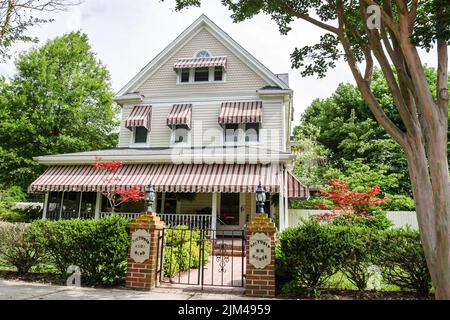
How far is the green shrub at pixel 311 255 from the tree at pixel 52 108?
19.8 metres

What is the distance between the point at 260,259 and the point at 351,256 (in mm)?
1861

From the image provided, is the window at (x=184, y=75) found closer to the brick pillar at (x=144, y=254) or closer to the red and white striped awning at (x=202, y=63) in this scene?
the red and white striped awning at (x=202, y=63)

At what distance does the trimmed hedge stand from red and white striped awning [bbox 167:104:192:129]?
413 inches

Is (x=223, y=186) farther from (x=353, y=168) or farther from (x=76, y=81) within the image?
(x=76, y=81)

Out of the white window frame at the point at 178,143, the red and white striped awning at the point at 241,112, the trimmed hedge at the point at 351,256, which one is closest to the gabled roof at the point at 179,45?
the red and white striped awning at the point at 241,112

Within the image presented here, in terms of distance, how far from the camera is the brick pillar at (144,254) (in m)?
6.54

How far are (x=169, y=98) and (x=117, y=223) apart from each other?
11088mm

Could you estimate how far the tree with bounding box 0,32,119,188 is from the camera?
68.6 feet

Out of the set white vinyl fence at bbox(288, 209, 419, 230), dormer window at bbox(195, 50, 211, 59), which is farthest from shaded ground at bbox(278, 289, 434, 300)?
dormer window at bbox(195, 50, 211, 59)

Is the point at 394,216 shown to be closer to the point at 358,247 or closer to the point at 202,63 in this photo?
the point at 358,247

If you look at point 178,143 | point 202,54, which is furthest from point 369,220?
point 202,54

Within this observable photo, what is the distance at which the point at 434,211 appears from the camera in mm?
4500
